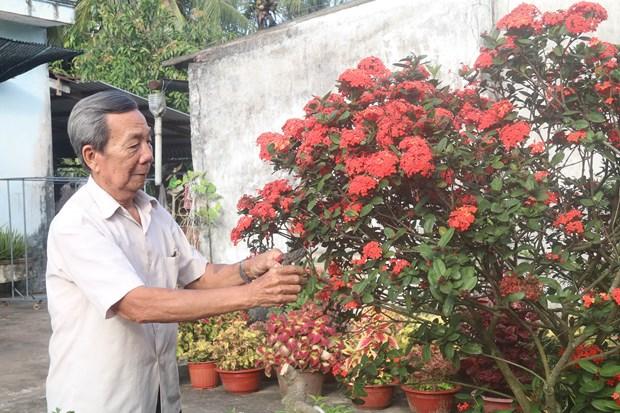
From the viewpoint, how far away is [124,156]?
2.38 m

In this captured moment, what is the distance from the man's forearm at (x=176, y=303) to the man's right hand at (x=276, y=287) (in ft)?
0.08

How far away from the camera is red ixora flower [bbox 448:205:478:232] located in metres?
2.72

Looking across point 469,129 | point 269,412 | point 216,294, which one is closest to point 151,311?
point 216,294

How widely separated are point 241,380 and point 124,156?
4.08m

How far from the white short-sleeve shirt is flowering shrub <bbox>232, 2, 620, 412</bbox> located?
80cm

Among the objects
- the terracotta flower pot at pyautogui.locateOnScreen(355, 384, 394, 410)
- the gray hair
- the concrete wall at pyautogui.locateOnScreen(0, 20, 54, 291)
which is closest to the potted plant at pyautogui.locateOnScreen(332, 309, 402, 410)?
the terracotta flower pot at pyautogui.locateOnScreen(355, 384, 394, 410)

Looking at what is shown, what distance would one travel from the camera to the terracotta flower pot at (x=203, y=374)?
6.37 meters

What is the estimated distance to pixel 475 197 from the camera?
2916 mm

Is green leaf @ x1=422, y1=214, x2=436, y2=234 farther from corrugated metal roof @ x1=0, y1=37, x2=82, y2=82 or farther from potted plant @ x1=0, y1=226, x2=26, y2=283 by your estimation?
potted plant @ x1=0, y1=226, x2=26, y2=283

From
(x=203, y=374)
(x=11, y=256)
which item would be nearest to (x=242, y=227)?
(x=203, y=374)

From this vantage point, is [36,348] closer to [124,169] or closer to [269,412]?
[269,412]

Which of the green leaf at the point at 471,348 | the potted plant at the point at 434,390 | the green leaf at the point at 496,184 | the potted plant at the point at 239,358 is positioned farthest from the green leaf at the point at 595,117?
the potted plant at the point at 239,358

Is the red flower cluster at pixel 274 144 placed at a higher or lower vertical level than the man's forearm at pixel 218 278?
higher

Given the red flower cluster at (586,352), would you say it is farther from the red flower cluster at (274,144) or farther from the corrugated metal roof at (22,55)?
the corrugated metal roof at (22,55)
